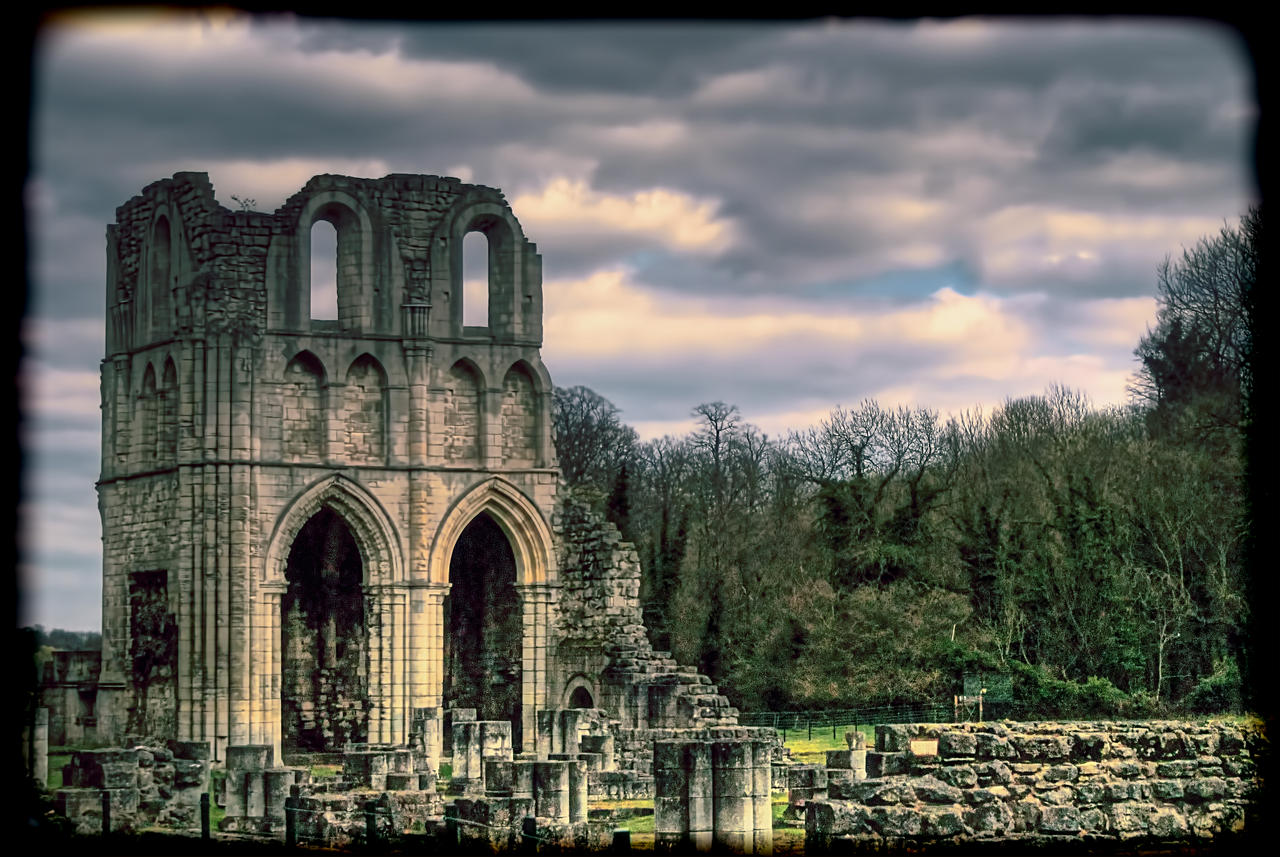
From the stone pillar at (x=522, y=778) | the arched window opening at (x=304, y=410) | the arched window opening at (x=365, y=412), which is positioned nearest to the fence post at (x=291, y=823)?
the stone pillar at (x=522, y=778)

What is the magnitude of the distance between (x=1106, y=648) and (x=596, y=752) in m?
12.5

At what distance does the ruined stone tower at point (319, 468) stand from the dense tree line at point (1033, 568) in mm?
3294

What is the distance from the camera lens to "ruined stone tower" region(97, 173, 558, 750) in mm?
31641

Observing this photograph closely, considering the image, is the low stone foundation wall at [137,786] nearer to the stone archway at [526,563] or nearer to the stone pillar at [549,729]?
the stone pillar at [549,729]

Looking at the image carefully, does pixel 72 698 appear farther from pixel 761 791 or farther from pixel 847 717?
pixel 761 791

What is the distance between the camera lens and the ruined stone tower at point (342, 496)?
31.6 m

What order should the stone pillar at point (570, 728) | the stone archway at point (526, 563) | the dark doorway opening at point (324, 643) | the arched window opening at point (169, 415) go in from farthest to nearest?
the stone archway at point (526, 563) < the dark doorway opening at point (324, 643) < the arched window opening at point (169, 415) < the stone pillar at point (570, 728)

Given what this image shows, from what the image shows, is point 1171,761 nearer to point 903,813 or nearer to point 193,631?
point 903,813

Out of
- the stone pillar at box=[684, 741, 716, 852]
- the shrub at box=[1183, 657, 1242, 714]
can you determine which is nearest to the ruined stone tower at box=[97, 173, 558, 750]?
the shrub at box=[1183, 657, 1242, 714]

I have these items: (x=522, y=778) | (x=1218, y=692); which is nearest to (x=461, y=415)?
(x=1218, y=692)

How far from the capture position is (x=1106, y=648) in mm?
35094

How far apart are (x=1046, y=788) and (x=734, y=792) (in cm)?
284

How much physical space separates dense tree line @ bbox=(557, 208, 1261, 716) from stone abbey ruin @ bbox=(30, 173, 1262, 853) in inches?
113

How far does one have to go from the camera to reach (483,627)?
1395 inches
